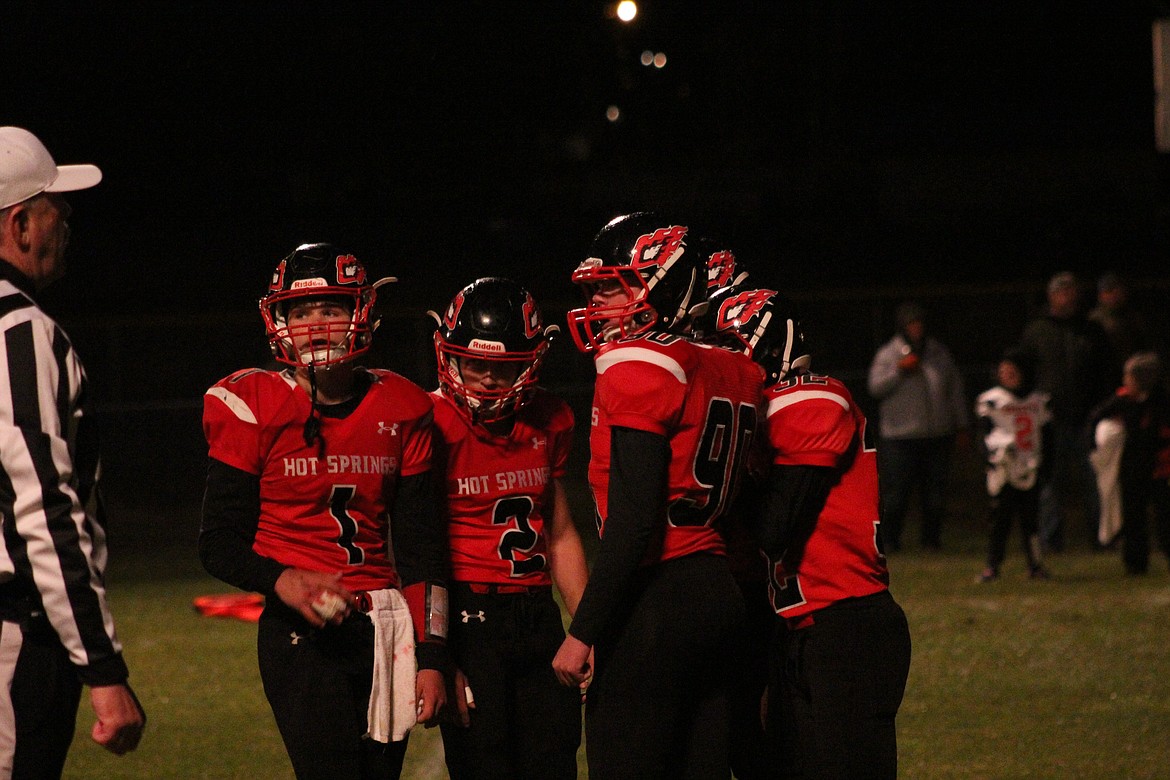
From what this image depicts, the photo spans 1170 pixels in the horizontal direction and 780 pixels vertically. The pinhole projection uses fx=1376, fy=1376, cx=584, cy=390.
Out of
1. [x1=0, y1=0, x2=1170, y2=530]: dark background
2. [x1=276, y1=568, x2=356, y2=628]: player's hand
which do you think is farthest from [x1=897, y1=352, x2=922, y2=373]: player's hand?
[x1=276, y1=568, x2=356, y2=628]: player's hand

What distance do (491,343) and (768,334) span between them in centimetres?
78

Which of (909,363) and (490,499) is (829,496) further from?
(909,363)

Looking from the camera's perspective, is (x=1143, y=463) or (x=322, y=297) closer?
(x=322, y=297)

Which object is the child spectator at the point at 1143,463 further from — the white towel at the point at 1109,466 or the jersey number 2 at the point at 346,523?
the jersey number 2 at the point at 346,523

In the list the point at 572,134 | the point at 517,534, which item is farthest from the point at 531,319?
the point at 572,134

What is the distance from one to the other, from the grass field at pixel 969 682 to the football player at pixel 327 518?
225 cm

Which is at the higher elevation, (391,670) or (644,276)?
(644,276)

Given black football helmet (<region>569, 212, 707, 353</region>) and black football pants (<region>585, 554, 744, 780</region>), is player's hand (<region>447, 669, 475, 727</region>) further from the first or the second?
black football helmet (<region>569, 212, 707, 353</region>)

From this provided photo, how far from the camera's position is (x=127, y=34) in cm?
2466

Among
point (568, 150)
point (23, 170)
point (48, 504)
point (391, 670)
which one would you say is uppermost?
point (568, 150)

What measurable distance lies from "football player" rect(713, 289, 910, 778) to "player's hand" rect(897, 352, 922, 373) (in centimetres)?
751

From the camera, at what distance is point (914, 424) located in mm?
11062

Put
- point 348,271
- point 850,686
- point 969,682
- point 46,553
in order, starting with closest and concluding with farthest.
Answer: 1. point 46,553
2. point 850,686
3. point 348,271
4. point 969,682

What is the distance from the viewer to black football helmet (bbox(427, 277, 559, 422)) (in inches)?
154
